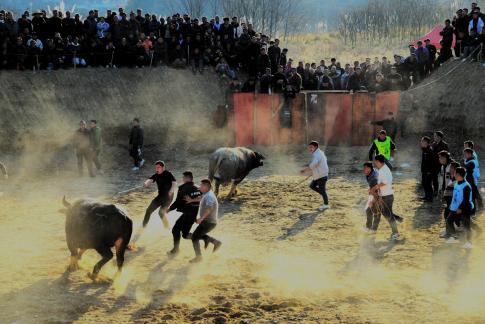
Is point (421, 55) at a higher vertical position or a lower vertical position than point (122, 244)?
higher

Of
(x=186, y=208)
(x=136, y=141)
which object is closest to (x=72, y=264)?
(x=186, y=208)

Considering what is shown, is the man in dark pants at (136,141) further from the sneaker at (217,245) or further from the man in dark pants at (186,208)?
the sneaker at (217,245)

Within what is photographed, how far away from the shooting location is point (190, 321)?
9.24 metres

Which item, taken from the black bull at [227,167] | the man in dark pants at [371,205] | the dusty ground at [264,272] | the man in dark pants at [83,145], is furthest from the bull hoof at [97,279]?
the man in dark pants at [83,145]

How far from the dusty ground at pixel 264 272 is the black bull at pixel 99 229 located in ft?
1.80

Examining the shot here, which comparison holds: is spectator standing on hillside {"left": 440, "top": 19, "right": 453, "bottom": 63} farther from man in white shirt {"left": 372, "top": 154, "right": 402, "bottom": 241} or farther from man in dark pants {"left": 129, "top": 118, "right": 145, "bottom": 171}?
man in white shirt {"left": 372, "top": 154, "right": 402, "bottom": 241}

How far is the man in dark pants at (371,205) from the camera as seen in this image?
1330 centimetres

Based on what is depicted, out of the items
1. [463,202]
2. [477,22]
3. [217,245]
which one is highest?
[477,22]

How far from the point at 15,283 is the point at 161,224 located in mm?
4380

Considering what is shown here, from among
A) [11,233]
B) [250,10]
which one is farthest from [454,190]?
[250,10]

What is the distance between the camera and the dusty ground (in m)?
9.47

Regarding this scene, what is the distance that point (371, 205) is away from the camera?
1349 cm

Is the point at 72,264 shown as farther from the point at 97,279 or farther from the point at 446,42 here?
the point at 446,42

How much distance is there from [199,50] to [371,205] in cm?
1531
